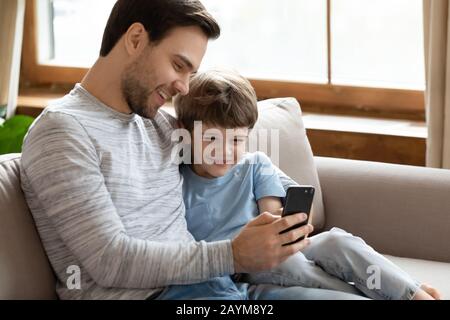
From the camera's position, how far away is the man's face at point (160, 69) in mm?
1983

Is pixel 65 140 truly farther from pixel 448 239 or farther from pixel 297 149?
pixel 448 239

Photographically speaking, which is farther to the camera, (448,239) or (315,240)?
(448,239)

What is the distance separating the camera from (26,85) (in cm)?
374

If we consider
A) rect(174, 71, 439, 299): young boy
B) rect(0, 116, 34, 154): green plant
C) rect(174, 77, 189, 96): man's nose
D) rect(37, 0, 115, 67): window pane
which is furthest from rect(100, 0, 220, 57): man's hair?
rect(37, 0, 115, 67): window pane

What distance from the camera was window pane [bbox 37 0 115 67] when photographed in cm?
361

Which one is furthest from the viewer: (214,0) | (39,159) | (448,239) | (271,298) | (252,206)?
(214,0)

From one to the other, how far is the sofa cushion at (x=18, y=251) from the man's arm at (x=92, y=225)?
7 cm

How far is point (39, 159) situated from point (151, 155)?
0.32m

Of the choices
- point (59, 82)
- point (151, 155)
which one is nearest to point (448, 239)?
point (151, 155)

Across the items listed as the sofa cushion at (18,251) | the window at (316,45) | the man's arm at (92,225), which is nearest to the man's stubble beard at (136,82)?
the man's arm at (92,225)

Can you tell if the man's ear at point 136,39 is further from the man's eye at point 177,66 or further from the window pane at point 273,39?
the window pane at point 273,39

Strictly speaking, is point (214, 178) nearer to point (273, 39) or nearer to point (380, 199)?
point (380, 199)

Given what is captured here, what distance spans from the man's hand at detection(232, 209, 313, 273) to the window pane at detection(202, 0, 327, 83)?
150 cm

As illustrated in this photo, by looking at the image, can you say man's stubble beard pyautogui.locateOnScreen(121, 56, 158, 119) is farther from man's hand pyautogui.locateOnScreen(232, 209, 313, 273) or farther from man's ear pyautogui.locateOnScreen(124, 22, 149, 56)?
man's hand pyautogui.locateOnScreen(232, 209, 313, 273)
